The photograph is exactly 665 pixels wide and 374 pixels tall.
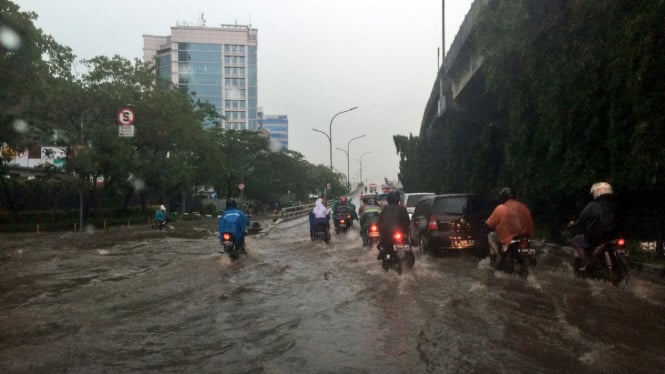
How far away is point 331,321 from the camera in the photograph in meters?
7.73

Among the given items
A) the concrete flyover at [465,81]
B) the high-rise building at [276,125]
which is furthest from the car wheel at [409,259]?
the high-rise building at [276,125]

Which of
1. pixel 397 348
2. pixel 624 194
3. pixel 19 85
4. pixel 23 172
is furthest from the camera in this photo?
pixel 23 172

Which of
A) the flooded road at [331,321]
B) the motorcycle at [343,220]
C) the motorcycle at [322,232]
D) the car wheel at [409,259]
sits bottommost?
the flooded road at [331,321]

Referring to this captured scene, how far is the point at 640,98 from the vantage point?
10898 millimetres

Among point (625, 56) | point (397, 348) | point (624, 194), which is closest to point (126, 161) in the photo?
point (624, 194)

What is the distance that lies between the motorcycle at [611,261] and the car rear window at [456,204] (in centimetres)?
575

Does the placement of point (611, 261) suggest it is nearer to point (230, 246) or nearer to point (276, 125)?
point (230, 246)

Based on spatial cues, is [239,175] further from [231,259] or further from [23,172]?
[231,259]

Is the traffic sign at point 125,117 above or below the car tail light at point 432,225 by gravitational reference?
above

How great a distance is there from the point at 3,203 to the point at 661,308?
40559mm

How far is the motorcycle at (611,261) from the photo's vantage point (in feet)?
30.6

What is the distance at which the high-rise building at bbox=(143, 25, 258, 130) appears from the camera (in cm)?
13462

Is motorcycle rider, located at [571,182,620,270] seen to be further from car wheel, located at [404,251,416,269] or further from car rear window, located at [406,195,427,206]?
car rear window, located at [406,195,427,206]

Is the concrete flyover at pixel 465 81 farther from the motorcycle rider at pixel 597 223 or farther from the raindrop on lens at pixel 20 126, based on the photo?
the raindrop on lens at pixel 20 126
